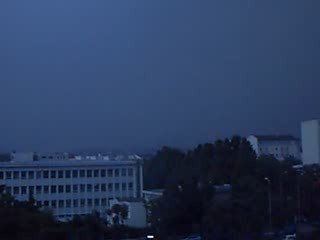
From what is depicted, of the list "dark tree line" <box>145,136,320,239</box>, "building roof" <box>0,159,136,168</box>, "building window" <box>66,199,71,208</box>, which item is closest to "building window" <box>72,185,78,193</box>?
"building window" <box>66,199,71,208</box>

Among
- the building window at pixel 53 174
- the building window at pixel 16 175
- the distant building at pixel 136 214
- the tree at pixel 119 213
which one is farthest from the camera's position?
the building window at pixel 53 174

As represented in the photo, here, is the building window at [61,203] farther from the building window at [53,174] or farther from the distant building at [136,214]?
the distant building at [136,214]

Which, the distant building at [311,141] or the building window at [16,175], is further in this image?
the building window at [16,175]

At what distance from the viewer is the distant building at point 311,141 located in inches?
663

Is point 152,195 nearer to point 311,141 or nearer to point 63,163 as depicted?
point 63,163

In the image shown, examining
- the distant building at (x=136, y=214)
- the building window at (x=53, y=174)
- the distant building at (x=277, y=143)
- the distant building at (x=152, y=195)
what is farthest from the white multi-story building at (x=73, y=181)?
the distant building at (x=277, y=143)

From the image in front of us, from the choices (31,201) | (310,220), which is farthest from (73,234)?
(310,220)

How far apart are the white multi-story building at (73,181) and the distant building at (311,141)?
13.7ft

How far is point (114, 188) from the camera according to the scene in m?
17.7

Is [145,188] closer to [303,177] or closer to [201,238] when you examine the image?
[303,177]

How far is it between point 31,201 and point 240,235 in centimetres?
268

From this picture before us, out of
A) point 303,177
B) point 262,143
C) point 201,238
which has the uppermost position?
point 262,143

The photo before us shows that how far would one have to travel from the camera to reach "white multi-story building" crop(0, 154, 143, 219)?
55.3 feet

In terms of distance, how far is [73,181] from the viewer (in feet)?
57.2
